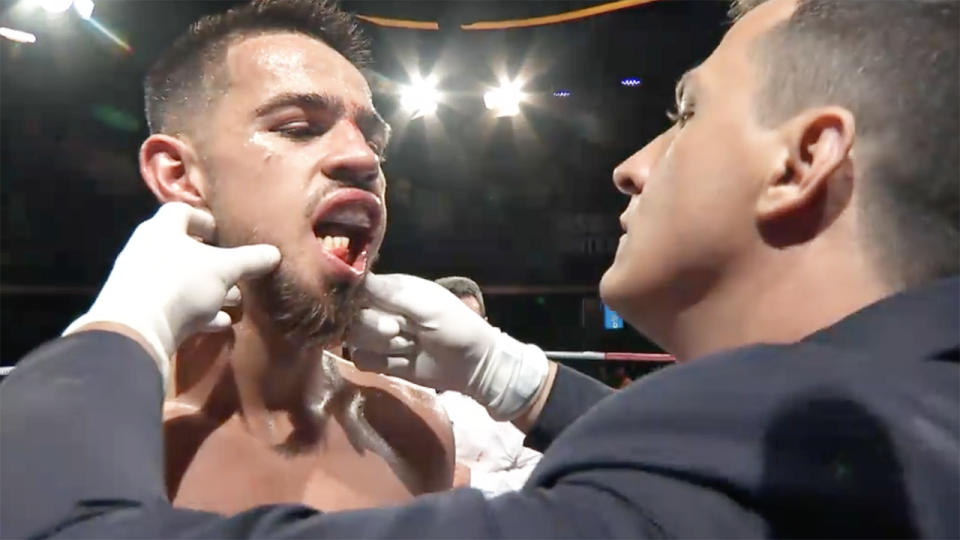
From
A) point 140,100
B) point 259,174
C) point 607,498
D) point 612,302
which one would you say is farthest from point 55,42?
point 607,498

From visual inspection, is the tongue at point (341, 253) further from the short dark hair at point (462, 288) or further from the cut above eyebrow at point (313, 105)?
the short dark hair at point (462, 288)

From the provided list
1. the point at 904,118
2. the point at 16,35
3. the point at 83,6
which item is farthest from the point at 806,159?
the point at 16,35

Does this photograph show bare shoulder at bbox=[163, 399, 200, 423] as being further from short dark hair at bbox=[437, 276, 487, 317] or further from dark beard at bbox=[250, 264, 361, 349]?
short dark hair at bbox=[437, 276, 487, 317]

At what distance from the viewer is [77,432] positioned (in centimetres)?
65

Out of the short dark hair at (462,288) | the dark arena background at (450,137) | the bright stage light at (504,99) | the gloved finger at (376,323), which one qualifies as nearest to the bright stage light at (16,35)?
the dark arena background at (450,137)

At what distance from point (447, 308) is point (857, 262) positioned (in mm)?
657

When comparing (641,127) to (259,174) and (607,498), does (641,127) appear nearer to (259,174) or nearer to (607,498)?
(259,174)

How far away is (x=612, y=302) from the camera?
0.90 metres

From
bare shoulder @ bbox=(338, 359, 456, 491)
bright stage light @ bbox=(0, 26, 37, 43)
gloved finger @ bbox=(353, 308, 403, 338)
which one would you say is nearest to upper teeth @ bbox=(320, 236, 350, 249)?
gloved finger @ bbox=(353, 308, 403, 338)

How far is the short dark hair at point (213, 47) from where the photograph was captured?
1.22 m

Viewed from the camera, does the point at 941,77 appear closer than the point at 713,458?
No

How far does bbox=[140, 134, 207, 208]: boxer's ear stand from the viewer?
3.89 feet

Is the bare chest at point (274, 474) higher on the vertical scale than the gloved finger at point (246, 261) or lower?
lower

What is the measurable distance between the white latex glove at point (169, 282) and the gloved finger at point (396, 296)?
201 millimetres
